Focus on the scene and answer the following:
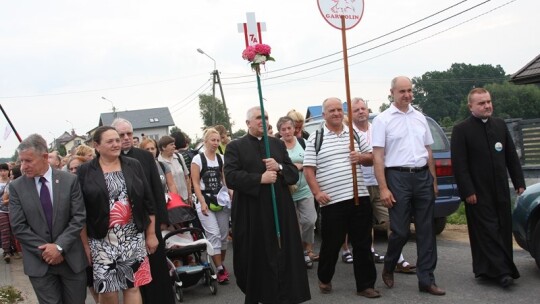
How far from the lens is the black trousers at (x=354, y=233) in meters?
5.75

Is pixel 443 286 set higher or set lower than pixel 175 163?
lower

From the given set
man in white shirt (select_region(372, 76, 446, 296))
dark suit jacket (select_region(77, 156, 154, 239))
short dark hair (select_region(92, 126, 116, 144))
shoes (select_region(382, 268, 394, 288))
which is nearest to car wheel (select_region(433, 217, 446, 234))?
shoes (select_region(382, 268, 394, 288))

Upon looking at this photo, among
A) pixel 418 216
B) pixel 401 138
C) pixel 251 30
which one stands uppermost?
pixel 251 30

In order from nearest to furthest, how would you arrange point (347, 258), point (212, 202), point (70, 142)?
point (212, 202) < point (347, 258) < point (70, 142)

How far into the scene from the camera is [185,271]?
251 inches

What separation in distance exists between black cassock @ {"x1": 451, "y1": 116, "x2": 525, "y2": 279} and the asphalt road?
210 mm

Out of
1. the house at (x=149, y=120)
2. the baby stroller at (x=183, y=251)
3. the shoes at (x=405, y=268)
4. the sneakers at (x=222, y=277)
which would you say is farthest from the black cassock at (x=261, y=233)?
the house at (x=149, y=120)

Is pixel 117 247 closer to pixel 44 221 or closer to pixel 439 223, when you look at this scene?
pixel 44 221

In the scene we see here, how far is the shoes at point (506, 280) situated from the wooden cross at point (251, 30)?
133 inches

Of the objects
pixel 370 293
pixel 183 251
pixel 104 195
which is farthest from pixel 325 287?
pixel 104 195

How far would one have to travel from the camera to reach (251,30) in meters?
5.34

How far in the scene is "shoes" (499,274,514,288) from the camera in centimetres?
550

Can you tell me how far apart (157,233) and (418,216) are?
2.64m

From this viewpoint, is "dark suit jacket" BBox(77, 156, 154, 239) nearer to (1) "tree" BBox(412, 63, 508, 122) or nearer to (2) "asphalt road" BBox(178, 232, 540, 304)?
(2) "asphalt road" BBox(178, 232, 540, 304)
